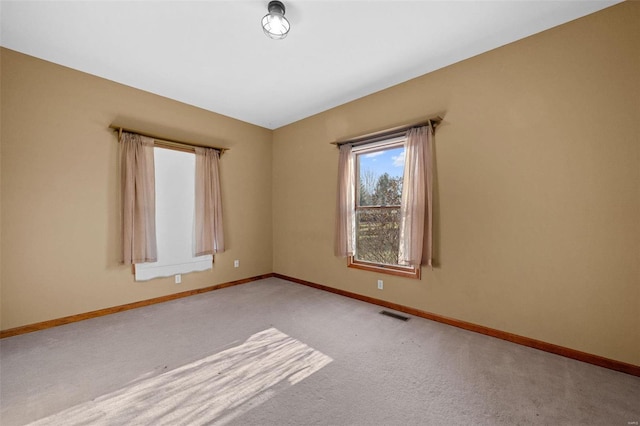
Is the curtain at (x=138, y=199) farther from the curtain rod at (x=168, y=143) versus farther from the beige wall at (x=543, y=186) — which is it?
the beige wall at (x=543, y=186)

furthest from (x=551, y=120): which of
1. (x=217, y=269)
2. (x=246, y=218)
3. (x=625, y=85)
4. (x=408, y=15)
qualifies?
(x=217, y=269)

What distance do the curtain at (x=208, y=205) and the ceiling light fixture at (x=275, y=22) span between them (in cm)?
232

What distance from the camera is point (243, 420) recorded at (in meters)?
1.50

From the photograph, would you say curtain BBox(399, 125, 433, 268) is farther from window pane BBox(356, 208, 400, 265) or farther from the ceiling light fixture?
the ceiling light fixture

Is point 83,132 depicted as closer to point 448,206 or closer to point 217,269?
point 217,269

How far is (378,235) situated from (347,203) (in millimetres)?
633

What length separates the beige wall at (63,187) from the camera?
8.37 feet

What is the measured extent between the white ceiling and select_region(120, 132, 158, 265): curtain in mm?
809

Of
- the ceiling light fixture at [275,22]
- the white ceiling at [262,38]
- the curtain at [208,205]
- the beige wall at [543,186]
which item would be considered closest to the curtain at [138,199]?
the curtain at [208,205]

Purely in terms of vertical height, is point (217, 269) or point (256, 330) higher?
point (217, 269)

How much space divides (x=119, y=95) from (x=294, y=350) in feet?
12.1

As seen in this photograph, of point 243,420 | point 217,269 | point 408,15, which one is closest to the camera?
point 243,420

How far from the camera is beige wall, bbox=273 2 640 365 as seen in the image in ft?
6.48

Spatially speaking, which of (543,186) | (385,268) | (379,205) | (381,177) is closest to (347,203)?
(379,205)
